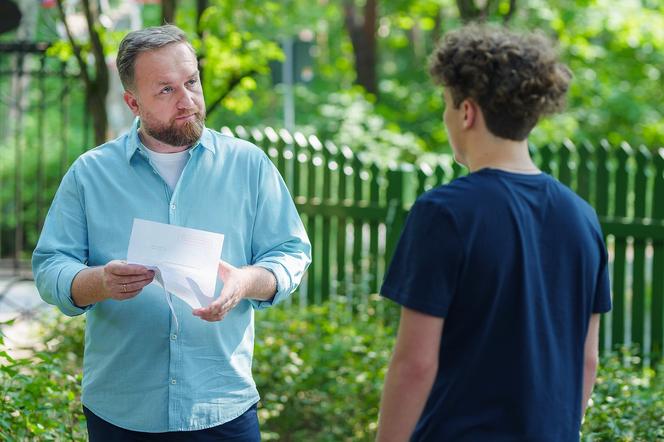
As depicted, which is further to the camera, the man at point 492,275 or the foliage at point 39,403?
the foliage at point 39,403

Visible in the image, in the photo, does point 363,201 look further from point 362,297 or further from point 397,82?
point 397,82

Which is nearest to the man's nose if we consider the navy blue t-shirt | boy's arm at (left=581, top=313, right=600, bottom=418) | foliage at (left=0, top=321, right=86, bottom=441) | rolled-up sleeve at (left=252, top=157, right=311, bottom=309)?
rolled-up sleeve at (left=252, top=157, right=311, bottom=309)

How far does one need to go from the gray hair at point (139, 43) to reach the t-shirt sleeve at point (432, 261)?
3.60 ft

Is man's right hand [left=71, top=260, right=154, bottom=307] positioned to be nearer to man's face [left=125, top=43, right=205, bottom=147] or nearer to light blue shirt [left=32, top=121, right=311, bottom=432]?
light blue shirt [left=32, top=121, right=311, bottom=432]

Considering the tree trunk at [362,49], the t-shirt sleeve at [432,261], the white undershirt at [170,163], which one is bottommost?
the t-shirt sleeve at [432,261]

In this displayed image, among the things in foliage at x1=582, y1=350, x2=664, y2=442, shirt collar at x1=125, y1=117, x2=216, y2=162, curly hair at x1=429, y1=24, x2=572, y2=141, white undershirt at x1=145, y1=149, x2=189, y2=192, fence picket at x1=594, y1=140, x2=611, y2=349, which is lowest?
foliage at x1=582, y1=350, x2=664, y2=442

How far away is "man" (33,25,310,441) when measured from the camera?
2678 mm

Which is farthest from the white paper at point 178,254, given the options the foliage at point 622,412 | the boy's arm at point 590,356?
the foliage at point 622,412

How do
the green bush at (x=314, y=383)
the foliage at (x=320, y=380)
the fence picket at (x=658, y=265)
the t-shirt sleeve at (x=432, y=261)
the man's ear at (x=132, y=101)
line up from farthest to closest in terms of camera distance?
the fence picket at (x=658, y=265) → the foliage at (x=320, y=380) → the green bush at (x=314, y=383) → the man's ear at (x=132, y=101) → the t-shirt sleeve at (x=432, y=261)

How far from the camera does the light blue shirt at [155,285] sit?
2686 mm

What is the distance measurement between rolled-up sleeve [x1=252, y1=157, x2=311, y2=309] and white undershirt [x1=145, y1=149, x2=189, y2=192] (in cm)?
22

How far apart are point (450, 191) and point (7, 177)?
15.3 m

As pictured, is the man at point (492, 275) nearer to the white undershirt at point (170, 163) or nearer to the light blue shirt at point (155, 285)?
the light blue shirt at point (155, 285)

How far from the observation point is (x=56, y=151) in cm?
1733
